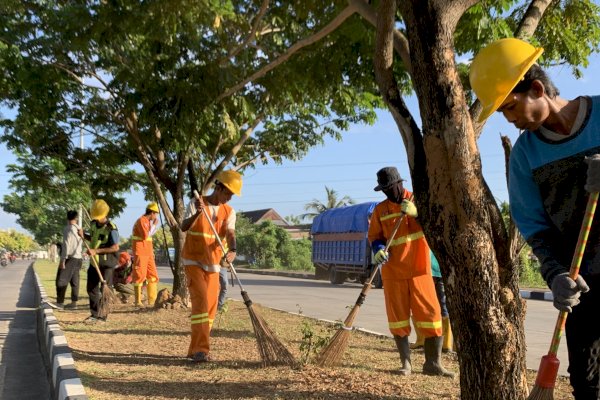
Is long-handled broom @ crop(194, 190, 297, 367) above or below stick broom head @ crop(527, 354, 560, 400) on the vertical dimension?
below

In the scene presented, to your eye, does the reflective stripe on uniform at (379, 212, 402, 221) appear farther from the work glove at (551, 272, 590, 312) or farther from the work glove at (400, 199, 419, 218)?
the work glove at (551, 272, 590, 312)

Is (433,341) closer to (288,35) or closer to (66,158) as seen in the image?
(288,35)

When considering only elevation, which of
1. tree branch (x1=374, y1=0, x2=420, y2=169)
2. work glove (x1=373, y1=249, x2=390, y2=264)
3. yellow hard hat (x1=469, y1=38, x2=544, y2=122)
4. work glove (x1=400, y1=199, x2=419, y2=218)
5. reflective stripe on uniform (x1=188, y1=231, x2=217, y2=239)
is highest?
tree branch (x1=374, y1=0, x2=420, y2=169)

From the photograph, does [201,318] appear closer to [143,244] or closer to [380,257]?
[380,257]

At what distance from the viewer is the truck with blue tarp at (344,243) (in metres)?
20.5

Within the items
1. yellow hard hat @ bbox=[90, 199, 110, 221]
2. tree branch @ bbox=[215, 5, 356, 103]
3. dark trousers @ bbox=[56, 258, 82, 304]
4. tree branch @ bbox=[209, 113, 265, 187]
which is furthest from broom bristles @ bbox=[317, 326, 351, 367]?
dark trousers @ bbox=[56, 258, 82, 304]

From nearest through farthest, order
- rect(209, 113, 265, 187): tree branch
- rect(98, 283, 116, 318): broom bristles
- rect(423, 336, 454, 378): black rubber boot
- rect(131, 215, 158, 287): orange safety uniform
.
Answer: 1. rect(423, 336, 454, 378): black rubber boot
2. rect(98, 283, 116, 318): broom bristles
3. rect(209, 113, 265, 187): tree branch
4. rect(131, 215, 158, 287): orange safety uniform

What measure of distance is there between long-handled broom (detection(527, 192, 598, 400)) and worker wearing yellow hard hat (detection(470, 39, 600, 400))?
0.07 m

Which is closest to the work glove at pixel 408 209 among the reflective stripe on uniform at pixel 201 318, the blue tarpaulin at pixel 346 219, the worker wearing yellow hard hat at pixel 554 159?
the reflective stripe on uniform at pixel 201 318

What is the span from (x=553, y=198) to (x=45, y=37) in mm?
7824

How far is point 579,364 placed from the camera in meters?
2.33

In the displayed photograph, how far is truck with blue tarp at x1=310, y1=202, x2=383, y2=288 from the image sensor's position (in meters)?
20.5

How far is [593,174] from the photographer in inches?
82.7

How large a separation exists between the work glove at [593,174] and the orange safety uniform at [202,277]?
3.99 metres
